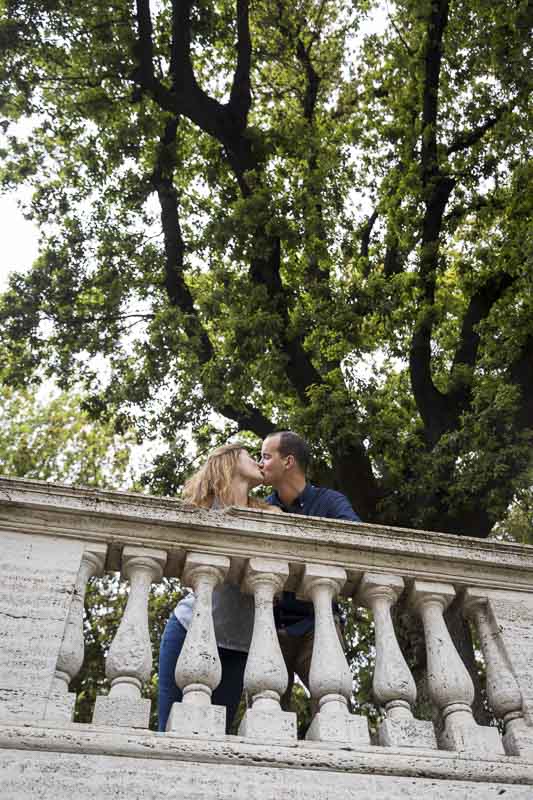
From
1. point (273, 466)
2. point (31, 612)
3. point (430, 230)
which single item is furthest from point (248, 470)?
point (430, 230)

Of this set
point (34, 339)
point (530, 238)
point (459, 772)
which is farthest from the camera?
point (34, 339)

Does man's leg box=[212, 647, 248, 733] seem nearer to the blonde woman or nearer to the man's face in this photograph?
the blonde woman

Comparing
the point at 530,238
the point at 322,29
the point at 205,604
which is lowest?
the point at 205,604

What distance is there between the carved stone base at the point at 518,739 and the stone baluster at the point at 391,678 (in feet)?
1.36

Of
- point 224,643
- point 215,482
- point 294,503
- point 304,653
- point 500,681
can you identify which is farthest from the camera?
point 294,503

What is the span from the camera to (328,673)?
3.78 meters

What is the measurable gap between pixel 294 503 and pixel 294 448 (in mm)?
382

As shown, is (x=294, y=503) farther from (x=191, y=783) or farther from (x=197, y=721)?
(x=191, y=783)

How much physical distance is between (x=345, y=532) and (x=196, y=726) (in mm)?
1351

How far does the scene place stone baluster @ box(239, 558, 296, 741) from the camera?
3.54 metres

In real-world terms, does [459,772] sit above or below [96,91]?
below

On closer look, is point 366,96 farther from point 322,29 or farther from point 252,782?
point 252,782

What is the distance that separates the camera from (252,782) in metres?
3.35

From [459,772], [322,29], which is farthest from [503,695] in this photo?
[322,29]
